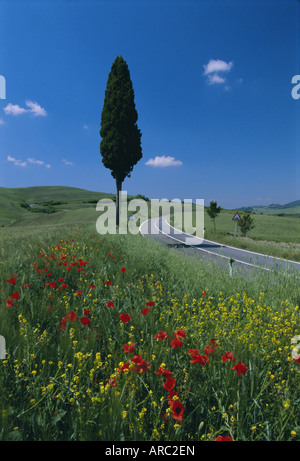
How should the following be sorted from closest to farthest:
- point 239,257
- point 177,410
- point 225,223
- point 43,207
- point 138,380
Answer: point 177,410 → point 138,380 → point 239,257 → point 225,223 → point 43,207

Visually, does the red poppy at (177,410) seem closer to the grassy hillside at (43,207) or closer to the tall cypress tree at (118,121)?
the tall cypress tree at (118,121)

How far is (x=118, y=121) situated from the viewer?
2264 centimetres

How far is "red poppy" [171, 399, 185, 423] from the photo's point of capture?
127 cm

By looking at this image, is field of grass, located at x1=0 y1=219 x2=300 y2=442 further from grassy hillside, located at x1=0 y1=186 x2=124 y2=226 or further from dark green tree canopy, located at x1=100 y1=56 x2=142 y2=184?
grassy hillside, located at x1=0 y1=186 x2=124 y2=226

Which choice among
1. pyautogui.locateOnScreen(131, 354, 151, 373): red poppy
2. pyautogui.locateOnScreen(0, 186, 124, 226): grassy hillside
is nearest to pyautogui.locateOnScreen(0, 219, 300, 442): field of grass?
pyautogui.locateOnScreen(131, 354, 151, 373): red poppy

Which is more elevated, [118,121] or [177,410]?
[118,121]

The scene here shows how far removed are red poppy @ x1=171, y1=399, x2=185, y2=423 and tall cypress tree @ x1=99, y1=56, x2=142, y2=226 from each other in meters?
23.1

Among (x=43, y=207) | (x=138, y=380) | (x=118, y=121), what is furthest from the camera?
(x=43, y=207)

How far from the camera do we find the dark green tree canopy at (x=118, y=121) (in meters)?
22.8

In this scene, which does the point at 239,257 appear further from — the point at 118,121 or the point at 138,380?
the point at 118,121

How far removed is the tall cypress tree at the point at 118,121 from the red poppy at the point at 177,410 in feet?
75.8

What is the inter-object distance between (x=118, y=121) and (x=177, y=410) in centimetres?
2390

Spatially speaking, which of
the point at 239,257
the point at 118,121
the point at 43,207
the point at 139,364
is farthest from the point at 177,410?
the point at 43,207
